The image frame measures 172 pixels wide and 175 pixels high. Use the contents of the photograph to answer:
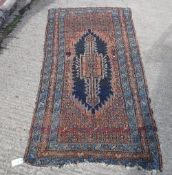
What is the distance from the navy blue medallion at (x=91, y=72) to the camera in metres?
6.05

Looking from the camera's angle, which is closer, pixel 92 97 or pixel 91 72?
pixel 92 97

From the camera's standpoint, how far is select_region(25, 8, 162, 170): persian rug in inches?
205

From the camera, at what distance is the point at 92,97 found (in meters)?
6.06

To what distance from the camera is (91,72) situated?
654cm

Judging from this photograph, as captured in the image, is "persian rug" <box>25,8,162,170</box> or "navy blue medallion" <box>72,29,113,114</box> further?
"navy blue medallion" <box>72,29,113,114</box>

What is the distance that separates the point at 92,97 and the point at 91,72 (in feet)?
2.15

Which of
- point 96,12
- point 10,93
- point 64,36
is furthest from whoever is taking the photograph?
point 96,12

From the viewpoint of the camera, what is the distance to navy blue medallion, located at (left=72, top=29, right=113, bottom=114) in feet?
19.9

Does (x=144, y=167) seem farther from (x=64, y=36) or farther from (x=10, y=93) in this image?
(x=64, y=36)

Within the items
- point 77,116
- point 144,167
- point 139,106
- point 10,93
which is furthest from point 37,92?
point 144,167

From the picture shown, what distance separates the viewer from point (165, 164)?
16.6 ft

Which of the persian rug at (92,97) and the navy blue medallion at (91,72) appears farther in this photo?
the navy blue medallion at (91,72)

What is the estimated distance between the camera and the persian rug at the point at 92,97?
5195 millimetres

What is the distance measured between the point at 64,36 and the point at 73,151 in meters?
2.95
